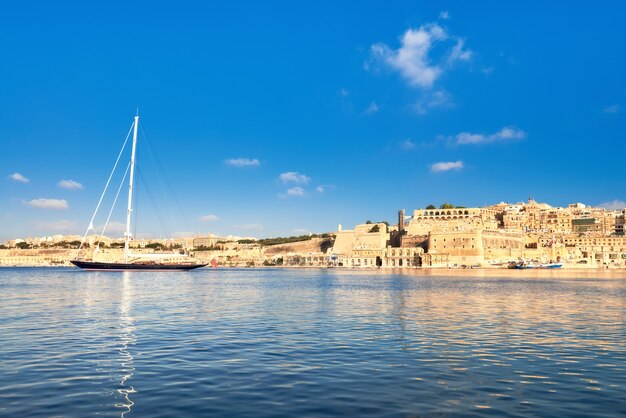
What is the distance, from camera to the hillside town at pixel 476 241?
398 ft

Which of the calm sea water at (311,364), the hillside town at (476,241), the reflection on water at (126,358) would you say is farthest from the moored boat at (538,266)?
the reflection on water at (126,358)

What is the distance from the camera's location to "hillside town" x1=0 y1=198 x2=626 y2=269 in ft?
398

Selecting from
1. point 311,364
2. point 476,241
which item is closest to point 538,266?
point 476,241

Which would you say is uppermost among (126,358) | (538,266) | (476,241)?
(476,241)

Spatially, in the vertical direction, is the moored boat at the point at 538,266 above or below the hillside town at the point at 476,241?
below

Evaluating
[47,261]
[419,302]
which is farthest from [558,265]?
[47,261]

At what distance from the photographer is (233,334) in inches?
642

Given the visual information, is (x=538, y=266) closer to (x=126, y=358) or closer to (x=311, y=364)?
(x=311, y=364)

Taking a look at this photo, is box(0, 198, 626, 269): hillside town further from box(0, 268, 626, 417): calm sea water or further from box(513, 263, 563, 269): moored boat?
box(0, 268, 626, 417): calm sea water

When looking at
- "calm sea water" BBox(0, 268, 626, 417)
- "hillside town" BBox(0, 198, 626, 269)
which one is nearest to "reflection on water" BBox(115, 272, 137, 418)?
"calm sea water" BBox(0, 268, 626, 417)

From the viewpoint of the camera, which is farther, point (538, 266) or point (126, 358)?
point (538, 266)

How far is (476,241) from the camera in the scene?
118250 mm

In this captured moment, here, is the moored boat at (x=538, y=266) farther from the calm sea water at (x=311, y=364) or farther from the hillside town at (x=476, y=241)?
the calm sea water at (x=311, y=364)

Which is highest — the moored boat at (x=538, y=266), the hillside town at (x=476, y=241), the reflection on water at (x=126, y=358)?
the hillside town at (x=476, y=241)
